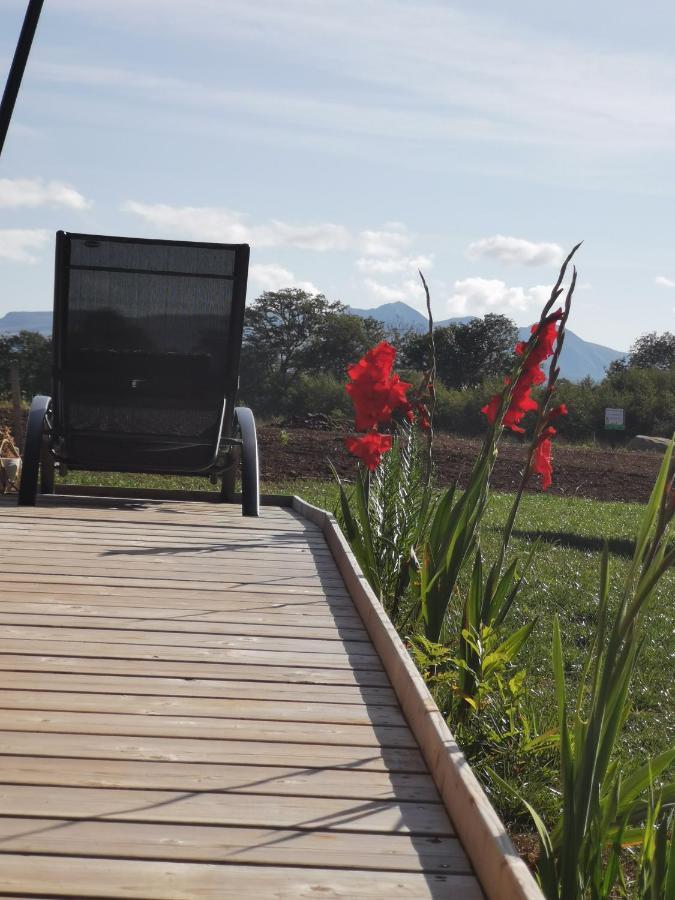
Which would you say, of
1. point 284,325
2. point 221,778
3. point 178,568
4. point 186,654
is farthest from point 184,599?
point 284,325

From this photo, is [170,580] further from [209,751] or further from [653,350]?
[653,350]

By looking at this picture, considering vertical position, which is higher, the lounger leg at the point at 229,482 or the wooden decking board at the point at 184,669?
the lounger leg at the point at 229,482

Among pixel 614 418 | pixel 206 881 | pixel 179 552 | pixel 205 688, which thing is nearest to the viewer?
pixel 206 881

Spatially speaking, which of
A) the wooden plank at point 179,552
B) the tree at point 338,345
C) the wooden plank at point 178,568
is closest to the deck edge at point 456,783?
the wooden plank at point 178,568

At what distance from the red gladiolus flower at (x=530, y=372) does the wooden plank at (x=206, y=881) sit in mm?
1216

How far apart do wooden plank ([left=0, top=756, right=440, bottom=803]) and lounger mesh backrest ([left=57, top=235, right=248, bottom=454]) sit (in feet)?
12.0

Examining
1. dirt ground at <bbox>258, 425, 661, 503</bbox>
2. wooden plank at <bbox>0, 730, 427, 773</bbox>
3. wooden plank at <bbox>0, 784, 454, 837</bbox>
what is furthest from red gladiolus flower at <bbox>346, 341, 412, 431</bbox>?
dirt ground at <bbox>258, 425, 661, 503</bbox>

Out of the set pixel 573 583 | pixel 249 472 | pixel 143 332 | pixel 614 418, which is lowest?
pixel 573 583

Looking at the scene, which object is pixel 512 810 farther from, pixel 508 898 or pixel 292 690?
pixel 508 898

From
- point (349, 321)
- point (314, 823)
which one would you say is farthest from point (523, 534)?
point (349, 321)

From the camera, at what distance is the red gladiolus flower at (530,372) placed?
2.65 m

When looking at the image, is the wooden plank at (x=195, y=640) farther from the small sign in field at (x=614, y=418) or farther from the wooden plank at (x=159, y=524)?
the small sign in field at (x=614, y=418)

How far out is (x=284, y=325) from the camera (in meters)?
49.0

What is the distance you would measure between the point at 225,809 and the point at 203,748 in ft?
0.94
